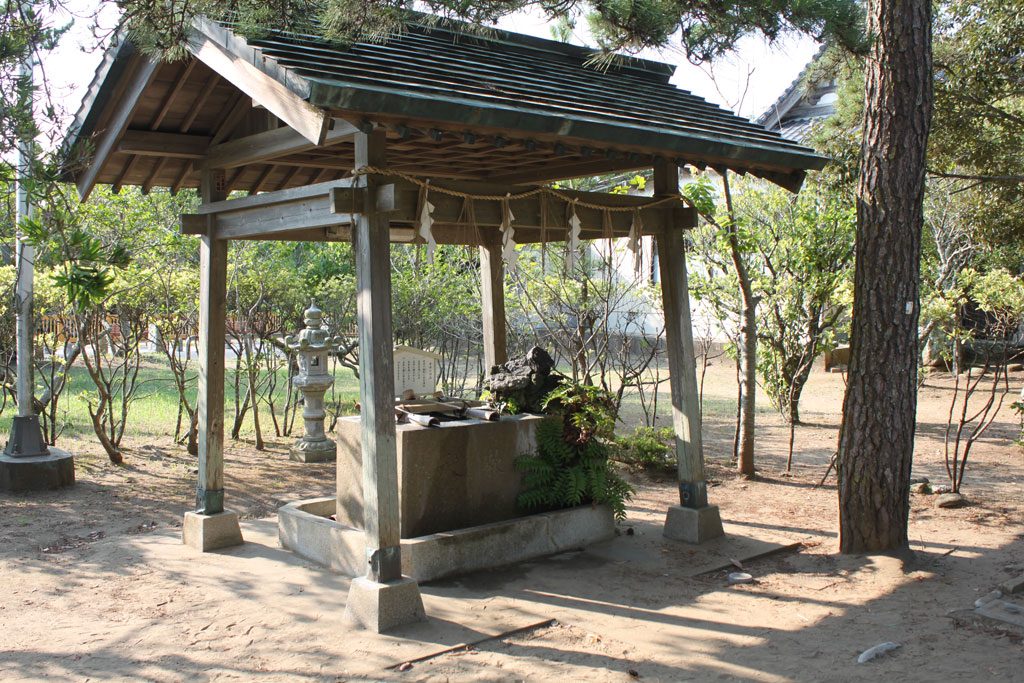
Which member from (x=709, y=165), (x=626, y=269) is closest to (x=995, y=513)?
(x=709, y=165)

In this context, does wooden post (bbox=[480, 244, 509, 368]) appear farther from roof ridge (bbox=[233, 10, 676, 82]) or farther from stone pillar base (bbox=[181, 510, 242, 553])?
stone pillar base (bbox=[181, 510, 242, 553])

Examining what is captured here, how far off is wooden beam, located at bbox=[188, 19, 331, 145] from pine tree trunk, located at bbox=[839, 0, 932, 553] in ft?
13.1

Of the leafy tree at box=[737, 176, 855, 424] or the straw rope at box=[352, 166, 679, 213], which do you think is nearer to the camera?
the straw rope at box=[352, 166, 679, 213]

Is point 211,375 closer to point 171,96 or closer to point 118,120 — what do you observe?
point 118,120

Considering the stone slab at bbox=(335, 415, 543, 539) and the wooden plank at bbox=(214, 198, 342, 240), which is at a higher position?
the wooden plank at bbox=(214, 198, 342, 240)

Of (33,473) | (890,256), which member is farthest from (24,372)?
(890,256)

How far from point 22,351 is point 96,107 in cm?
389

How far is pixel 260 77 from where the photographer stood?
530 cm

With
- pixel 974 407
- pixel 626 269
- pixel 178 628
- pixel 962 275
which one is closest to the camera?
pixel 178 628

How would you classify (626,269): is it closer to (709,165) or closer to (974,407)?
(974,407)

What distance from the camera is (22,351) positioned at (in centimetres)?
922

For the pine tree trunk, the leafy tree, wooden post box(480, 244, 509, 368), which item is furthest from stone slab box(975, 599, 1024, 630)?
the leafy tree

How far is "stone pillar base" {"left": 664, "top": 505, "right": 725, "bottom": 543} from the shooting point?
706 centimetres

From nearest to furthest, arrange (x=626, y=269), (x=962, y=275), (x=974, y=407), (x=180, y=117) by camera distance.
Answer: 1. (x=180, y=117)
2. (x=962, y=275)
3. (x=974, y=407)
4. (x=626, y=269)
